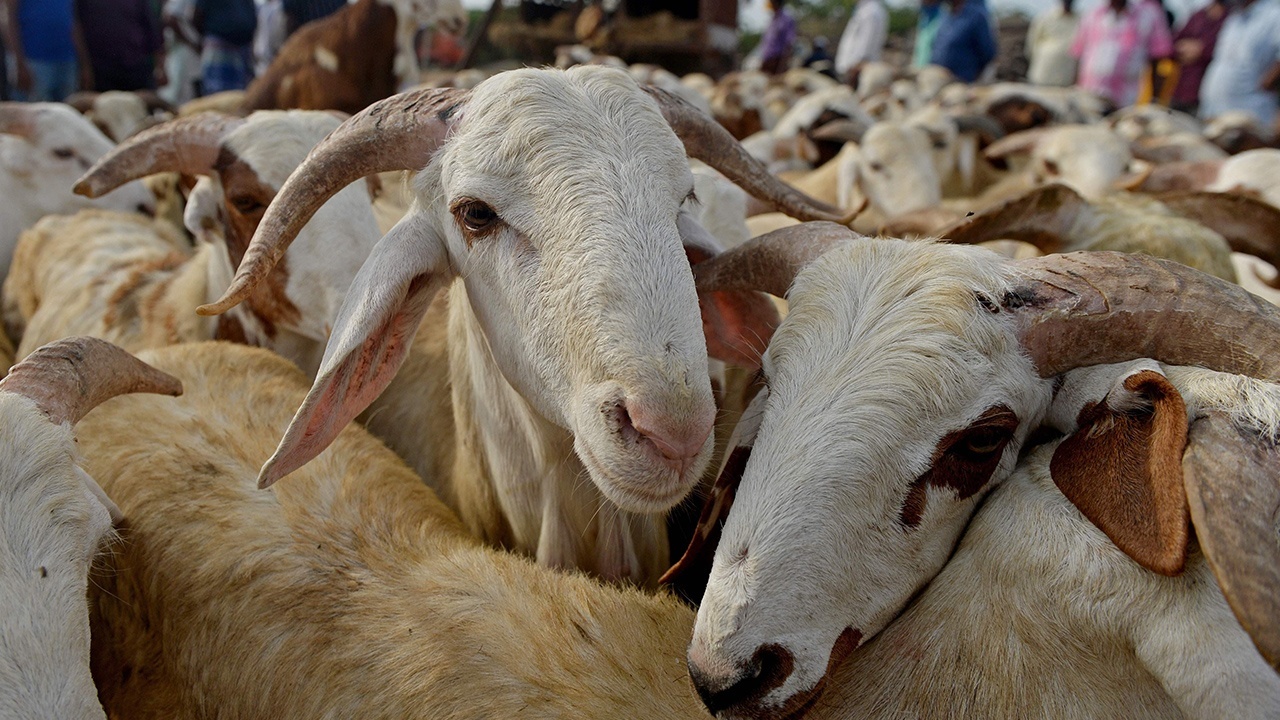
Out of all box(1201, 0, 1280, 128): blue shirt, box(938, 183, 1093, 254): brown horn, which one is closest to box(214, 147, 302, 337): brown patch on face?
box(938, 183, 1093, 254): brown horn

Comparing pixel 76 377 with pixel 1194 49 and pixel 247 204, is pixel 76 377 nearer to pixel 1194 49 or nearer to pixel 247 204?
pixel 247 204

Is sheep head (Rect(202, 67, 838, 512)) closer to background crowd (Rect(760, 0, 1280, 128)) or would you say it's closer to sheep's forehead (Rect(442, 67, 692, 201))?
sheep's forehead (Rect(442, 67, 692, 201))

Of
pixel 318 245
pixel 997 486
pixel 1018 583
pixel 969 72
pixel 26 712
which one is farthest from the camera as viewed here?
pixel 969 72

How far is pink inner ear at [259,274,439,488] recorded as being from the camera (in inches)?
88.1

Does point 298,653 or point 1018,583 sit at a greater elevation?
point 1018,583

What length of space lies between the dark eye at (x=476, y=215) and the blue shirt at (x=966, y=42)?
15930mm

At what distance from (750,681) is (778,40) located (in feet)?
67.0

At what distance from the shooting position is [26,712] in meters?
1.81

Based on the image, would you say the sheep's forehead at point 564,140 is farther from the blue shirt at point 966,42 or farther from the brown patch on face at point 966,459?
the blue shirt at point 966,42

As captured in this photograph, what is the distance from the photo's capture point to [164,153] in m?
3.61

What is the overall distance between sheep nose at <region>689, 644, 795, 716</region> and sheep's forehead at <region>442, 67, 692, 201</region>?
1060mm

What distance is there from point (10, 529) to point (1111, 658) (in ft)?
7.53

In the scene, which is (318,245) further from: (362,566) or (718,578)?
(718,578)

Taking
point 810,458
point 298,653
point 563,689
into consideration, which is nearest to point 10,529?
point 298,653
